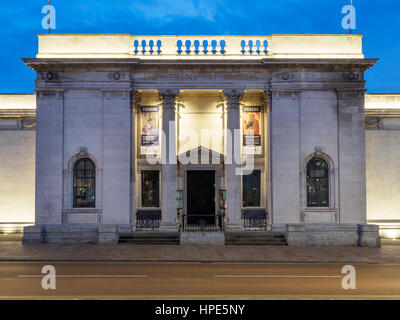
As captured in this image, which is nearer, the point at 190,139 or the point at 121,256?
the point at 121,256

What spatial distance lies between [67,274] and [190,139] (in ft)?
46.4

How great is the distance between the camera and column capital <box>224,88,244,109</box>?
23078 mm

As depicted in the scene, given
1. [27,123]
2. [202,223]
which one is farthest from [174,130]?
[27,123]

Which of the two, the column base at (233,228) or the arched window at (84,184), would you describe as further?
the arched window at (84,184)

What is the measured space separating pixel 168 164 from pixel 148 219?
14.4 ft

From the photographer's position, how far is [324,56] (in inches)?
913

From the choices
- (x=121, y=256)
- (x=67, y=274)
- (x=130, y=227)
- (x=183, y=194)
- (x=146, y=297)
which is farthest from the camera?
(x=183, y=194)

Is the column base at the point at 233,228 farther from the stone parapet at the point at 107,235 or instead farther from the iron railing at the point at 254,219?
the stone parapet at the point at 107,235

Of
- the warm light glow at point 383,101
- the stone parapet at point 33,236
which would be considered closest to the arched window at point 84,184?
the stone parapet at point 33,236

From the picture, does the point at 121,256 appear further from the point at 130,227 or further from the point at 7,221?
the point at 7,221

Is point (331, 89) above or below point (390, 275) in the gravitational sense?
above

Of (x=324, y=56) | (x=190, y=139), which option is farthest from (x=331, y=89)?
(x=190, y=139)

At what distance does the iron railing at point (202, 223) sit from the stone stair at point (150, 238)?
3.96 ft

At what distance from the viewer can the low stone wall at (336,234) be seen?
21484mm
